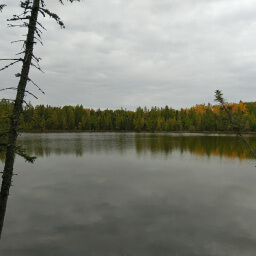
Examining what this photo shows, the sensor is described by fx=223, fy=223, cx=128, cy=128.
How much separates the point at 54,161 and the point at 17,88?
103 ft

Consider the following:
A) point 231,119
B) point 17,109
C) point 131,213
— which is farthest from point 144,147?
point 17,109

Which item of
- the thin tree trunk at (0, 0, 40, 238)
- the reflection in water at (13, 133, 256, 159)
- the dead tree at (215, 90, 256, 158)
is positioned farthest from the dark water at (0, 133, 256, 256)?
the reflection in water at (13, 133, 256, 159)

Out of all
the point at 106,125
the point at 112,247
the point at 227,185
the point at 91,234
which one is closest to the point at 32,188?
the point at 91,234

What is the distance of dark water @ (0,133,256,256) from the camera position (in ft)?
41.7

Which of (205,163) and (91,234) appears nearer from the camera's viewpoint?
(91,234)

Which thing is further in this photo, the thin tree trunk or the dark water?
the dark water

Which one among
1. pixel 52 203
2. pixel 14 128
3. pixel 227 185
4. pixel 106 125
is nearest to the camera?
pixel 14 128

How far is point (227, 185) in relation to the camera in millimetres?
24328

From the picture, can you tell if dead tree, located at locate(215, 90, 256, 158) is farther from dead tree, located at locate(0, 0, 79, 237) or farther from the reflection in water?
the reflection in water

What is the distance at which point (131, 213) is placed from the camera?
16.9 meters

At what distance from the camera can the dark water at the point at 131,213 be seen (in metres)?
12.7

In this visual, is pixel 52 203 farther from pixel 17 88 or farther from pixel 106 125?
pixel 106 125

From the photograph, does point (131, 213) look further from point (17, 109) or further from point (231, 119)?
point (17, 109)

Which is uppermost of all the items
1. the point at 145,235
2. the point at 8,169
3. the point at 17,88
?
the point at 17,88
